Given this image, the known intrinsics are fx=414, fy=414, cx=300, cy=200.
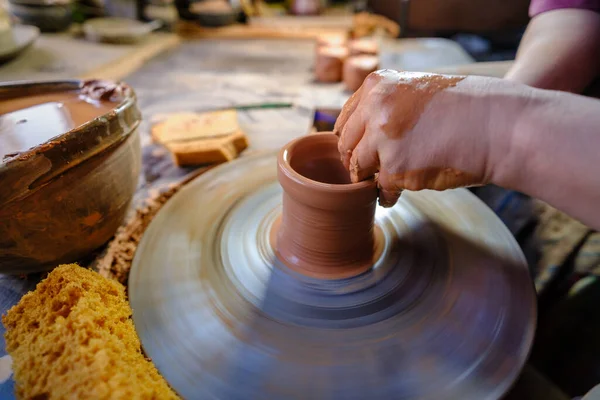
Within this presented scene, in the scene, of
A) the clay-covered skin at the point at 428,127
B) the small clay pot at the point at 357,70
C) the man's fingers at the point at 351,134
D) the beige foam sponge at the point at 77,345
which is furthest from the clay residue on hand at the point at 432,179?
the small clay pot at the point at 357,70

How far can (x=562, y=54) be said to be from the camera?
136 cm

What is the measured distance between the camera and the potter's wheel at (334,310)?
824 mm

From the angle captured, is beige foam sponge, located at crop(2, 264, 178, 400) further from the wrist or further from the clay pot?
the wrist

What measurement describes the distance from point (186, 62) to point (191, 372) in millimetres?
2524

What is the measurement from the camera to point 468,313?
94 cm

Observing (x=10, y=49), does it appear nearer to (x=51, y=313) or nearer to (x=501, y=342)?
(x=51, y=313)

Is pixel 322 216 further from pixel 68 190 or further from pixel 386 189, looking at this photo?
pixel 68 190

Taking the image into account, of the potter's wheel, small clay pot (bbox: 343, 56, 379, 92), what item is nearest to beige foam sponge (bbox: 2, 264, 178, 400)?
the potter's wheel

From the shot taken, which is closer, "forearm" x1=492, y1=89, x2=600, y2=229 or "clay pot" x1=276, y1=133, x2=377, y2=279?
"forearm" x1=492, y1=89, x2=600, y2=229

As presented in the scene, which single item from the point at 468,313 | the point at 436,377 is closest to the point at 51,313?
the point at 436,377

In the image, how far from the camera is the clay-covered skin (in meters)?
0.77

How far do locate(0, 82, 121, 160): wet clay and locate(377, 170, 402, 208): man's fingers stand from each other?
2.41ft

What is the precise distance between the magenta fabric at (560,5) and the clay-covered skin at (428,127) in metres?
1.09

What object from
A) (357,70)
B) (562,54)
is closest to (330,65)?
(357,70)
